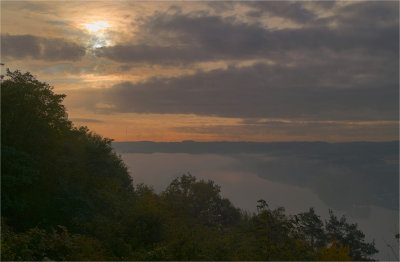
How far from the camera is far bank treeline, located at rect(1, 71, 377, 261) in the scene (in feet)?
35.8

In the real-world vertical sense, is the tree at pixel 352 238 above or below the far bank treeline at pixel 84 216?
below

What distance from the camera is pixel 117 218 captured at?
Answer: 22234 millimetres

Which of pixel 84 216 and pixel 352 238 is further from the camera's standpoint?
pixel 352 238

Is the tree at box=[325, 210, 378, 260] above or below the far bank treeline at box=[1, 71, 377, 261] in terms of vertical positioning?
below

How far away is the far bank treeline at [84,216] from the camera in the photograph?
10898 millimetres

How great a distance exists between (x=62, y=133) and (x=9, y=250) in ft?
72.3

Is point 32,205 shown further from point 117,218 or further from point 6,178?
point 117,218

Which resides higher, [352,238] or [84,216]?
[84,216]

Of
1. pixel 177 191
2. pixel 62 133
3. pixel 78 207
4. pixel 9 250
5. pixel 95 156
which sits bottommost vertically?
pixel 177 191

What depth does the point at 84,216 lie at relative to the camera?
2439 centimetres

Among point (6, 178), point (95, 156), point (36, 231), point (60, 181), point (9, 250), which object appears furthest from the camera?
point (95, 156)

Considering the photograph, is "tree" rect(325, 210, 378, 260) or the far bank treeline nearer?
the far bank treeline

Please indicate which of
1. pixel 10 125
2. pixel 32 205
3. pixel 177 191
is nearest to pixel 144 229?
pixel 32 205

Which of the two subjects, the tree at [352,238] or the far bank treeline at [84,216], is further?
the tree at [352,238]
